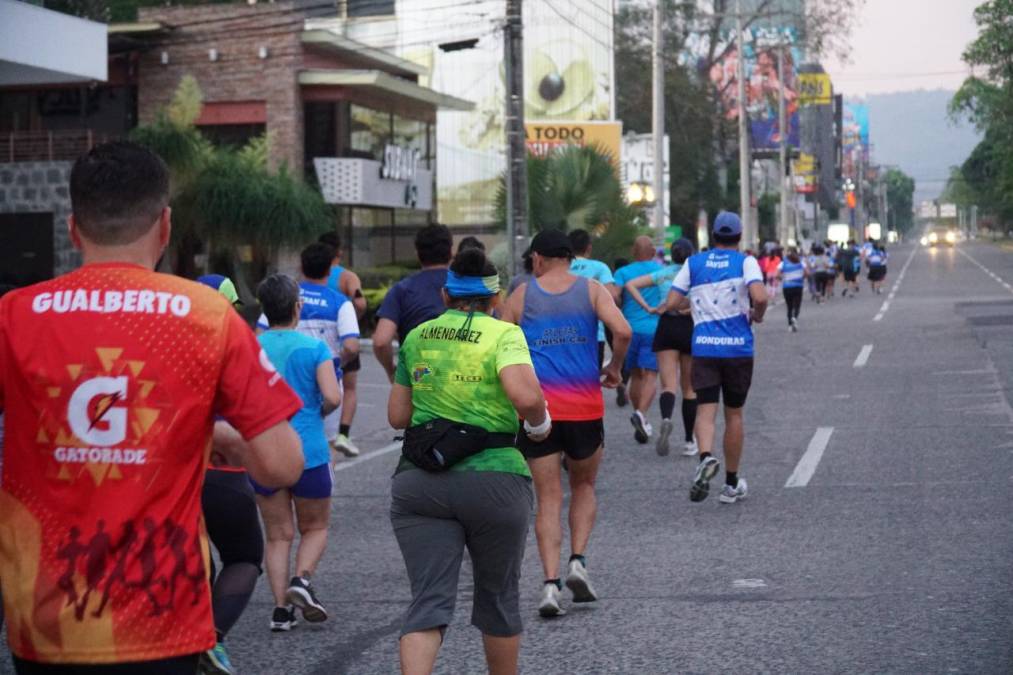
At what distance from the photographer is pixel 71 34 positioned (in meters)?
19.4

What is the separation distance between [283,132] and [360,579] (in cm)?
2977

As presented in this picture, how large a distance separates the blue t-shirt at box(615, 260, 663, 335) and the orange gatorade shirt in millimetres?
11053

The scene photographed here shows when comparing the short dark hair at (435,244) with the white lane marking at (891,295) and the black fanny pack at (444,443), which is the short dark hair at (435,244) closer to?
the black fanny pack at (444,443)

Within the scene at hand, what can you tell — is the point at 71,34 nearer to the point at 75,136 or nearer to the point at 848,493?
the point at 848,493

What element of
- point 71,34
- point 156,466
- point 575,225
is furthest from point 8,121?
point 156,466

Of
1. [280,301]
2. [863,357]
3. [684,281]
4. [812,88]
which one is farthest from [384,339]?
[812,88]

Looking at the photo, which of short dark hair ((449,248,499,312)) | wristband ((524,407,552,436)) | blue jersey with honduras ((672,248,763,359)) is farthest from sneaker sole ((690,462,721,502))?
short dark hair ((449,248,499,312))

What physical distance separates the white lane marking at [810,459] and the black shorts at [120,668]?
351 inches

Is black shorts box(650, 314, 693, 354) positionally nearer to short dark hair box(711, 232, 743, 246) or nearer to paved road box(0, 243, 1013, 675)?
paved road box(0, 243, 1013, 675)

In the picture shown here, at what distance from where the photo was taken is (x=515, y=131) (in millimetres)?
23750

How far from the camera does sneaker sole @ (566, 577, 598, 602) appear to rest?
7719mm

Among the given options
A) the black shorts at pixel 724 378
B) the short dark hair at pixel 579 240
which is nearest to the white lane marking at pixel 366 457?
the short dark hair at pixel 579 240

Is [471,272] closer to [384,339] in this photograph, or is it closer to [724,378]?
[384,339]

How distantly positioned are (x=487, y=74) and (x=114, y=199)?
62000 mm
